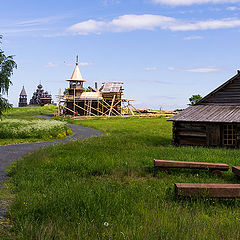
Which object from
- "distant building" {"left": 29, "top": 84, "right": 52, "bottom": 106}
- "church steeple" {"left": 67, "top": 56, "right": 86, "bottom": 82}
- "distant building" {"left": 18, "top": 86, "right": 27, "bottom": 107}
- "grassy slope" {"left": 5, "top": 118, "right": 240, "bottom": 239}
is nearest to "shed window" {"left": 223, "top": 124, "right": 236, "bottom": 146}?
"grassy slope" {"left": 5, "top": 118, "right": 240, "bottom": 239}

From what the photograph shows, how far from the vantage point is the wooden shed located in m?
19.3

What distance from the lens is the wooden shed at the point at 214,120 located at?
19.3 m

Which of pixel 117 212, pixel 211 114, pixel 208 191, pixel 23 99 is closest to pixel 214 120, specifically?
pixel 211 114

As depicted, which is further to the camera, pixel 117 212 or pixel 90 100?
pixel 90 100

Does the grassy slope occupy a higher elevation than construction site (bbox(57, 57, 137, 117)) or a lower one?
lower

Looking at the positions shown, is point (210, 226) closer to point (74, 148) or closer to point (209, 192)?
point (209, 192)

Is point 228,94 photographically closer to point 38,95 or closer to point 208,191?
point 208,191

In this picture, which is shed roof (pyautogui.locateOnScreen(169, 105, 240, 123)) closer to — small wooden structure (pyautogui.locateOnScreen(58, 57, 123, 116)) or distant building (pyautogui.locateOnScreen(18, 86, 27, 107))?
small wooden structure (pyautogui.locateOnScreen(58, 57, 123, 116))

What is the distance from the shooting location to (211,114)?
20.0m

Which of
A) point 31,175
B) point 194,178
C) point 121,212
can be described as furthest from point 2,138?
point 121,212

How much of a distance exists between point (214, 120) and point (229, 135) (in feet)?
7.40

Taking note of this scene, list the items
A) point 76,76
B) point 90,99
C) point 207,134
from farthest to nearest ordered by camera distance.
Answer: point 76,76 < point 90,99 < point 207,134

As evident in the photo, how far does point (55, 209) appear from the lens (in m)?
5.89

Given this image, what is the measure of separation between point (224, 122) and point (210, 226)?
14497 mm
